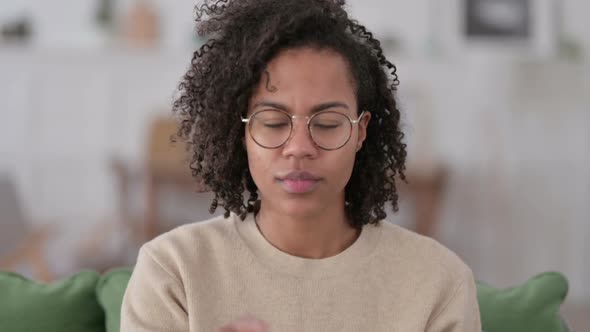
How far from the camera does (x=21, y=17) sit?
4891mm

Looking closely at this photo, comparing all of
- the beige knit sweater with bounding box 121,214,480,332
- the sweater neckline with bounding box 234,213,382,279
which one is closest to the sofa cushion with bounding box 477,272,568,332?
the beige knit sweater with bounding box 121,214,480,332

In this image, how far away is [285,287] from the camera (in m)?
1.35

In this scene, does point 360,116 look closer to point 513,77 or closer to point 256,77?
point 256,77

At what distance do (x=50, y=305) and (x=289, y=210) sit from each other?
0.49 metres

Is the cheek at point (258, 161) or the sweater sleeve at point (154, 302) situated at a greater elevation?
the cheek at point (258, 161)

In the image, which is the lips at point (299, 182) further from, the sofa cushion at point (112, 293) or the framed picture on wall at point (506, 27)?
the framed picture on wall at point (506, 27)

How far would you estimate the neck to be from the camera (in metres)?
1.40

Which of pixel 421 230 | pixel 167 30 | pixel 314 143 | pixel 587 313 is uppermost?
pixel 167 30

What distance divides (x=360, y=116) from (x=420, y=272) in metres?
0.26

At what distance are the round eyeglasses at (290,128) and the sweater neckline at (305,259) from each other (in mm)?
178

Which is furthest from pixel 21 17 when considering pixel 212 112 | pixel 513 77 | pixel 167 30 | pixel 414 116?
pixel 212 112

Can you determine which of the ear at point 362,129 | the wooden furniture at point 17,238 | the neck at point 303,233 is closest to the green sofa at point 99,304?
the neck at point 303,233

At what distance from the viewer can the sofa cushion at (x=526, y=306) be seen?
61.8 inches

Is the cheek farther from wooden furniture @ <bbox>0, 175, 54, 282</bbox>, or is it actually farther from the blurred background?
the blurred background
